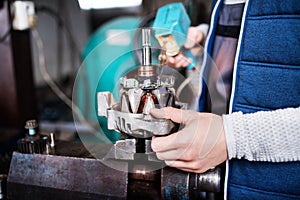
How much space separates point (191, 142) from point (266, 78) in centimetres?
20

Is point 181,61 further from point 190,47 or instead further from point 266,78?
point 266,78

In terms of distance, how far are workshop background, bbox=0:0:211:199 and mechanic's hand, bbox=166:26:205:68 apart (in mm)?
152

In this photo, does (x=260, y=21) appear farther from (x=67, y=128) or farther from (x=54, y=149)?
(x=67, y=128)

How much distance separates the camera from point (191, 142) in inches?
22.5

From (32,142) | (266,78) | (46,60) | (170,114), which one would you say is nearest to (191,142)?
(170,114)

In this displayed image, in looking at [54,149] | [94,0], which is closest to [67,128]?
[94,0]

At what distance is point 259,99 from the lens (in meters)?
0.66

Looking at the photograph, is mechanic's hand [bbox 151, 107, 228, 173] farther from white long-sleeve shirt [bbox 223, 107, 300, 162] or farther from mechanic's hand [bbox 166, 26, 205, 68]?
mechanic's hand [bbox 166, 26, 205, 68]

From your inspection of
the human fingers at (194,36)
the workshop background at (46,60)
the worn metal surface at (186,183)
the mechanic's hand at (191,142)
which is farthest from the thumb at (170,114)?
the human fingers at (194,36)

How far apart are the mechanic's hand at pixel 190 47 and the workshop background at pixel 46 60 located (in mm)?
152

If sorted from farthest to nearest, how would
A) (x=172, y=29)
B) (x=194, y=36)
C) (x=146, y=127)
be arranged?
(x=194, y=36), (x=172, y=29), (x=146, y=127)

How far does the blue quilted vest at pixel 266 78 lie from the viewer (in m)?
0.62

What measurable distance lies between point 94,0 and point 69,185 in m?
1.96

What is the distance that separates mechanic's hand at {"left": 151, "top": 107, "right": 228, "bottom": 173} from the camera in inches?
22.3
